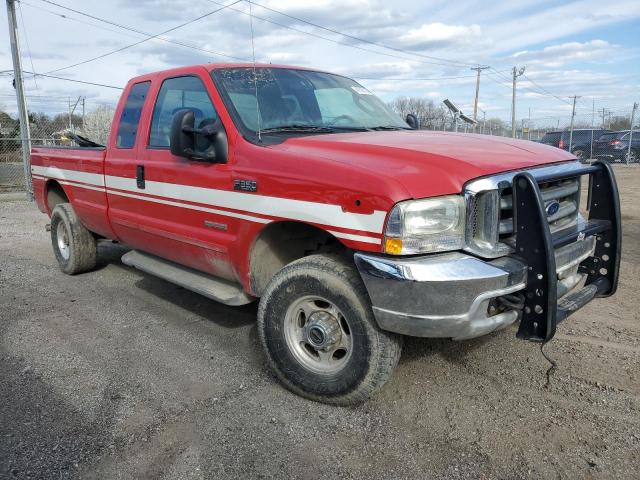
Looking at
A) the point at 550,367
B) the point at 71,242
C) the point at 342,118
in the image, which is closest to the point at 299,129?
the point at 342,118

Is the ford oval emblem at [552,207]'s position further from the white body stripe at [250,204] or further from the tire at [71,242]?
the tire at [71,242]

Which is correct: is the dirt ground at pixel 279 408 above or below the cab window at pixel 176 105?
below

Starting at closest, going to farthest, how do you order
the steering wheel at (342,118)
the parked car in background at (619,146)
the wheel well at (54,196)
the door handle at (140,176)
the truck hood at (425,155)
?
the truck hood at (425,155) → the steering wheel at (342,118) → the door handle at (140,176) → the wheel well at (54,196) → the parked car in background at (619,146)

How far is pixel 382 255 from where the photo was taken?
2711mm

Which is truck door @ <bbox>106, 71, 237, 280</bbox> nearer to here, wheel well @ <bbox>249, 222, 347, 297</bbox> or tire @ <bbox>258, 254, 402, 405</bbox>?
wheel well @ <bbox>249, 222, 347, 297</bbox>

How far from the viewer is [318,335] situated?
3.12 m

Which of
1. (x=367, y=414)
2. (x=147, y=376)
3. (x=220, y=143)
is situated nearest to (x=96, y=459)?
(x=147, y=376)

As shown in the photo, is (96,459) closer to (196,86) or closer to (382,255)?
(382,255)

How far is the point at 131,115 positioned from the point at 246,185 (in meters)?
2.00

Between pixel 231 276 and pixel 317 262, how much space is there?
95 cm

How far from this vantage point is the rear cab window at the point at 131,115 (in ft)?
15.3

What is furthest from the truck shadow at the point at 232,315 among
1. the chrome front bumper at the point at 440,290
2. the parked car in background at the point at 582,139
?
the parked car in background at the point at 582,139

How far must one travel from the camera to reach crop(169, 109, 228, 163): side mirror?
11.5 feet

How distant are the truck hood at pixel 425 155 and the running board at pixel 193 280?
1.14 meters
